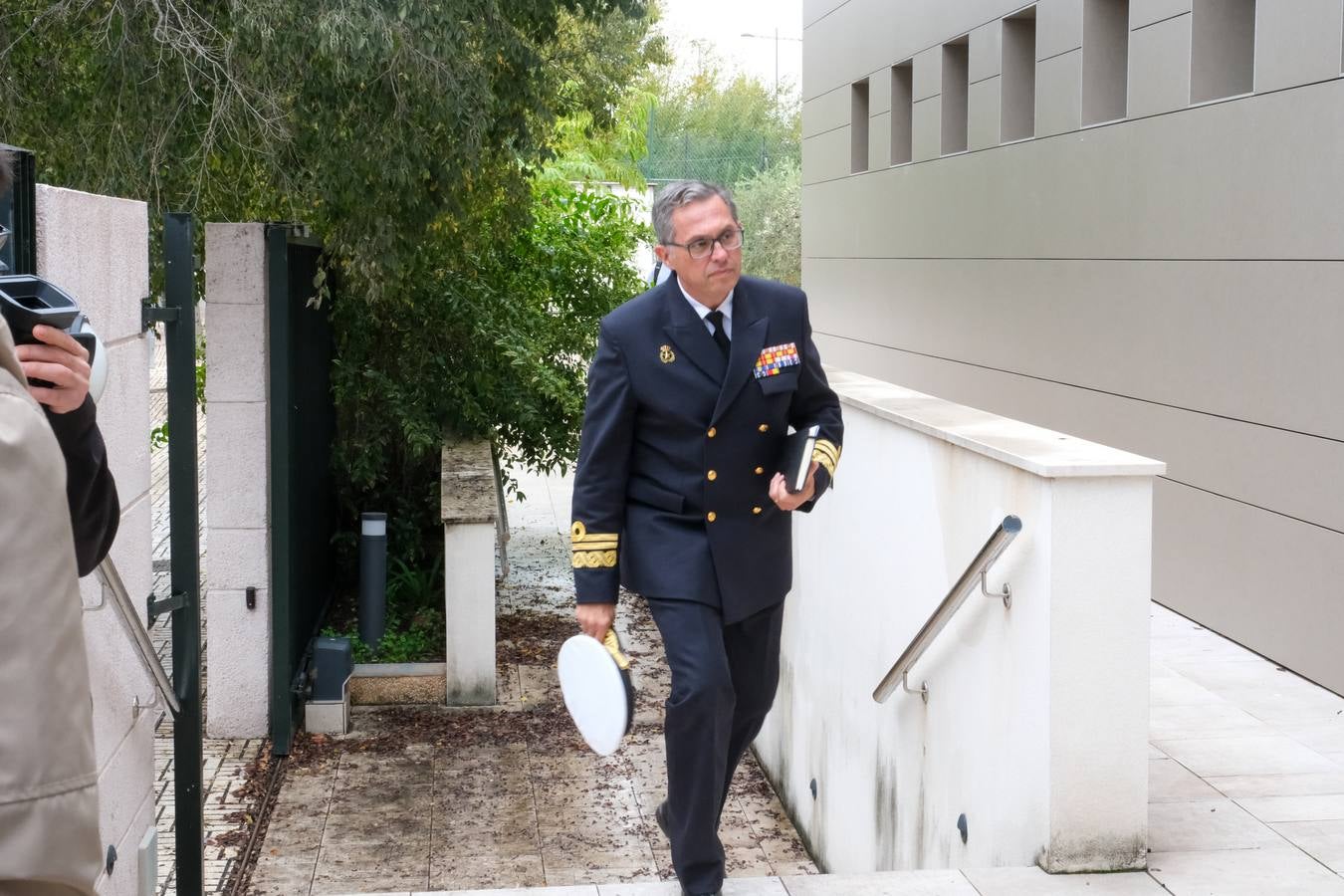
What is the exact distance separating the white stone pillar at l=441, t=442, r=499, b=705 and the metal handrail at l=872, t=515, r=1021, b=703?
10.6ft

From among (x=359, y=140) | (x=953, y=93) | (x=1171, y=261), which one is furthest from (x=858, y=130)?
(x=359, y=140)

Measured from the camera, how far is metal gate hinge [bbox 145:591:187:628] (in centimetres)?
450

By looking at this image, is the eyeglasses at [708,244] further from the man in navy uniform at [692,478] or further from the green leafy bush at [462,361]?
the green leafy bush at [462,361]

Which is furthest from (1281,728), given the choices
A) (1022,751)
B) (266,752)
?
(266,752)

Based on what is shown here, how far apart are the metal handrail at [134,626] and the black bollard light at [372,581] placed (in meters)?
3.60

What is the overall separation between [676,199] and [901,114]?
12.3 m

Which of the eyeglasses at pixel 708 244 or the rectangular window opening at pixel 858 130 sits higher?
the rectangular window opening at pixel 858 130

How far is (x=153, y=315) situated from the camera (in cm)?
480

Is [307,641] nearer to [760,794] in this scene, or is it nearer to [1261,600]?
[760,794]

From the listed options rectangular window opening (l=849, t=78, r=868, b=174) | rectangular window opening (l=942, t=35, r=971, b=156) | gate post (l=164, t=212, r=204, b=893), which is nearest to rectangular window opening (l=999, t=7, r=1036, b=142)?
rectangular window opening (l=942, t=35, r=971, b=156)

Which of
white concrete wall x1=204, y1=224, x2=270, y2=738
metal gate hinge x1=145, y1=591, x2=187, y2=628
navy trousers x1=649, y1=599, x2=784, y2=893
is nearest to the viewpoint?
navy trousers x1=649, y1=599, x2=784, y2=893

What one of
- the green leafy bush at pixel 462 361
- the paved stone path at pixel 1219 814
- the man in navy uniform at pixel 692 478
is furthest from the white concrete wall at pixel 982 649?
the green leafy bush at pixel 462 361

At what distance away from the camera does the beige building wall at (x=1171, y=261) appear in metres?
6.68

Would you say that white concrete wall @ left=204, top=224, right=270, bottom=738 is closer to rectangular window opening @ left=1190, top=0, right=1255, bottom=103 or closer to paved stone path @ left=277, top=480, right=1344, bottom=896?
A: paved stone path @ left=277, top=480, right=1344, bottom=896
